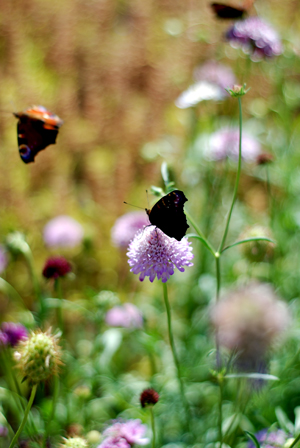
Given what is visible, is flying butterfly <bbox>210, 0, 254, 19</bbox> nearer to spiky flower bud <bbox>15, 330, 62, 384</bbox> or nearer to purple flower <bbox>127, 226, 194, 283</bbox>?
purple flower <bbox>127, 226, 194, 283</bbox>

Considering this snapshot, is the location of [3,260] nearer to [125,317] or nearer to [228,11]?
[125,317]

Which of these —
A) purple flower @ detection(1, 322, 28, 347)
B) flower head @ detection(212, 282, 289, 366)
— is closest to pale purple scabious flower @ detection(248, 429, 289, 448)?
flower head @ detection(212, 282, 289, 366)

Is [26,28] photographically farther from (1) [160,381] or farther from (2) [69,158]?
(1) [160,381]

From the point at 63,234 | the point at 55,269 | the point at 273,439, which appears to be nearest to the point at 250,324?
the point at 273,439

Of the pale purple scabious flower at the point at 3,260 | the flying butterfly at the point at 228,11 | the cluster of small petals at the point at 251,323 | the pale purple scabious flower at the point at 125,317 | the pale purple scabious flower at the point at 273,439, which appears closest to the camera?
the cluster of small petals at the point at 251,323

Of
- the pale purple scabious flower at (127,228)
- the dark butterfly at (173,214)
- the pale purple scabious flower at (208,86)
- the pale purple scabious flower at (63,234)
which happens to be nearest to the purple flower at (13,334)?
the pale purple scabious flower at (127,228)

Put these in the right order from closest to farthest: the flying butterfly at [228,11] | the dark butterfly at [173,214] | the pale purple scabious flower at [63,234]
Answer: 1. the dark butterfly at [173,214]
2. the flying butterfly at [228,11]
3. the pale purple scabious flower at [63,234]

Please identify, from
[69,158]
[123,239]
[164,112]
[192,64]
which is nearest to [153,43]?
[192,64]

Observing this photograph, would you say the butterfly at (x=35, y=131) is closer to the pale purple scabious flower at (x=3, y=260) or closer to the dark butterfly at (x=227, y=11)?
the pale purple scabious flower at (x=3, y=260)
